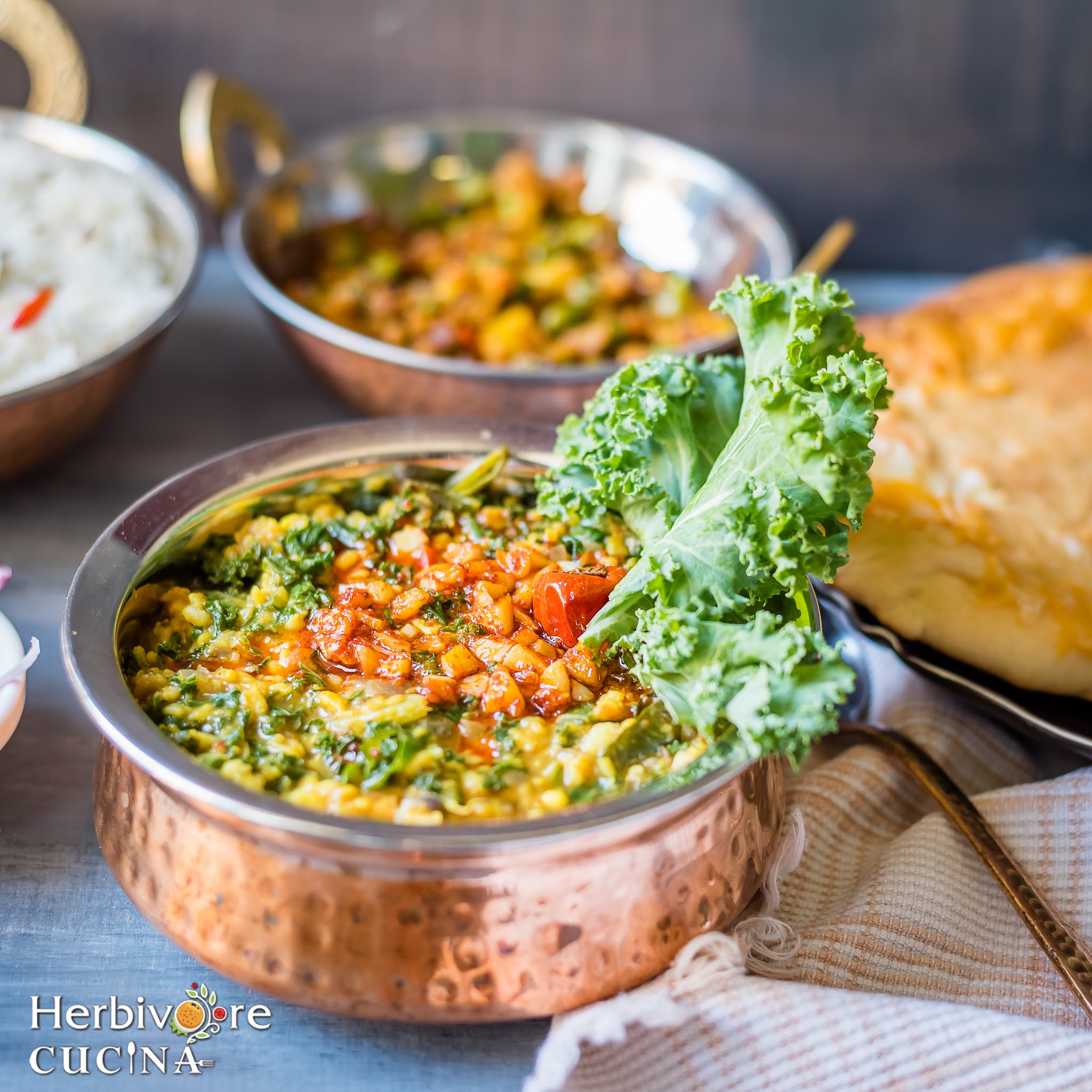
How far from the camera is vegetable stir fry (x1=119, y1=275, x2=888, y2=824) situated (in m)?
1.68

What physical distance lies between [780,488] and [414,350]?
155cm

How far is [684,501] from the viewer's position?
202 centimetres

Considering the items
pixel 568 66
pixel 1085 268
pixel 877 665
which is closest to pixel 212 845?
pixel 877 665

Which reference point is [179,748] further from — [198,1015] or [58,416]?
[58,416]

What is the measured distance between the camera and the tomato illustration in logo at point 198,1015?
1749mm

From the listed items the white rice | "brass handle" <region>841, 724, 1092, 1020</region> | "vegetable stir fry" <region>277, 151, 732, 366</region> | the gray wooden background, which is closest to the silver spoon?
"brass handle" <region>841, 724, 1092, 1020</region>

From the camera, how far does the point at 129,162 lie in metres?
3.17

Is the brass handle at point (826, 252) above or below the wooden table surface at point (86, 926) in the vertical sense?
above

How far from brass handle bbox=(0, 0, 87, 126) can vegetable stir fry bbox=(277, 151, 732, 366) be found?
77cm

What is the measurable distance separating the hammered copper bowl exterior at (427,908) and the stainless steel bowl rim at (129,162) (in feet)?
4.33

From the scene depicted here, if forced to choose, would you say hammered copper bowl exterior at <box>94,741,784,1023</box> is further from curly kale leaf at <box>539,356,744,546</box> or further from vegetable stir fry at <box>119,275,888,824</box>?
curly kale leaf at <box>539,356,744,546</box>

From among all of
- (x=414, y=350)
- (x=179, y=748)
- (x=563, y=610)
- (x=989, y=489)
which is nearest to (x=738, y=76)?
(x=414, y=350)

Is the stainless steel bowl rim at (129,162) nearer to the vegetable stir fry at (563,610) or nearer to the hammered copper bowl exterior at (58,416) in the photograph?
the hammered copper bowl exterior at (58,416)

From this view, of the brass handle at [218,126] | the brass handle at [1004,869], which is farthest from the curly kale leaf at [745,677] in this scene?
the brass handle at [218,126]
